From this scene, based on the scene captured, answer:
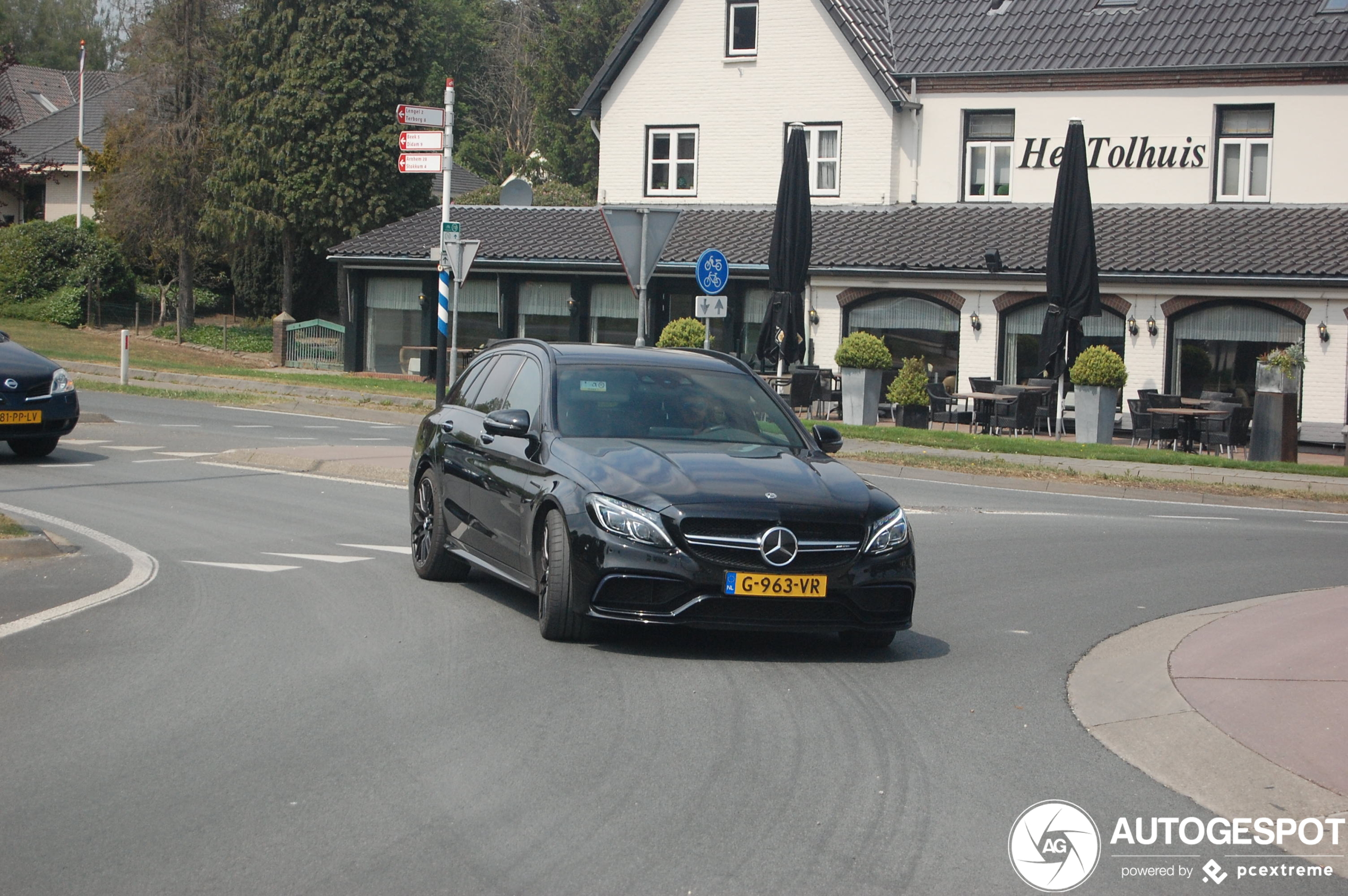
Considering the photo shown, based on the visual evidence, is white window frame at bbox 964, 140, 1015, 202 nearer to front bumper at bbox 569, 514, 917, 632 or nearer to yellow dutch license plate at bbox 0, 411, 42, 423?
yellow dutch license plate at bbox 0, 411, 42, 423

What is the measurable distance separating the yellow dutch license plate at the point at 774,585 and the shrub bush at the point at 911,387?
18354 mm

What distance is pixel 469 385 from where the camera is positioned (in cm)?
1043

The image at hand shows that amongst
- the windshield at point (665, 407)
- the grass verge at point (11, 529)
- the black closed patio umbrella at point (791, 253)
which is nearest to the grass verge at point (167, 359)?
the black closed patio umbrella at point (791, 253)

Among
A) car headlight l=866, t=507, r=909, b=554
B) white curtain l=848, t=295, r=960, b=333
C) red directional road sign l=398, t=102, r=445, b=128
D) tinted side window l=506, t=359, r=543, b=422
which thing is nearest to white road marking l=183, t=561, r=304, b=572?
tinted side window l=506, t=359, r=543, b=422

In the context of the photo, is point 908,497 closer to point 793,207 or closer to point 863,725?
point 863,725

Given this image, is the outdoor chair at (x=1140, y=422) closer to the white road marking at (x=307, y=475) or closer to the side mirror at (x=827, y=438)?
the white road marking at (x=307, y=475)

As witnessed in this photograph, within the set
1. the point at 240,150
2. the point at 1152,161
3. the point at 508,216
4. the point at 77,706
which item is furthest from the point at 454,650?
the point at 240,150

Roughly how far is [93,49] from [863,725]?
10433 cm

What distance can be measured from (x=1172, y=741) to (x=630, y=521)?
2714mm

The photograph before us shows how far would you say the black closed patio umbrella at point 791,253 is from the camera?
27.5m

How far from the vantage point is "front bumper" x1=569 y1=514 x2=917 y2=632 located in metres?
7.37

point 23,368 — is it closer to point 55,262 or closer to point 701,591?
point 701,591

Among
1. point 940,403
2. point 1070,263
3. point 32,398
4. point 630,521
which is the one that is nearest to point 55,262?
point 940,403

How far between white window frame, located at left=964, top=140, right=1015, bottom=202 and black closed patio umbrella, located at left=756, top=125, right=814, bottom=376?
269 inches
